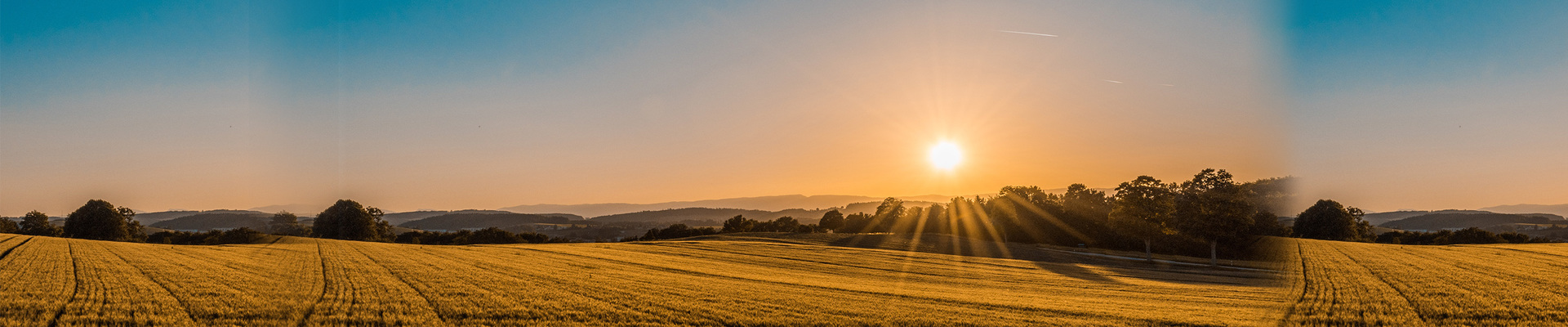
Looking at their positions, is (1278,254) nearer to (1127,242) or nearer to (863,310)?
(1127,242)

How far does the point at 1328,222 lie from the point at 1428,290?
3638 centimetres

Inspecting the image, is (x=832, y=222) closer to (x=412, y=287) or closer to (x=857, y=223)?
(x=857, y=223)

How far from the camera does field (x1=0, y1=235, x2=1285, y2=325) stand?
56.6 feet

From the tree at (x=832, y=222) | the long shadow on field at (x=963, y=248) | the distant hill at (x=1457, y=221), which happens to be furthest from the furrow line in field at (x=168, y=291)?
the tree at (x=832, y=222)

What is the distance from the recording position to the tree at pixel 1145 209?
5966 cm

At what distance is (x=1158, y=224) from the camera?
59.4 meters

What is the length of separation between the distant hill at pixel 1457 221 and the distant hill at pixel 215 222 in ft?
348

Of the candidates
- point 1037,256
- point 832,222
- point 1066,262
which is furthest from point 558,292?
point 832,222

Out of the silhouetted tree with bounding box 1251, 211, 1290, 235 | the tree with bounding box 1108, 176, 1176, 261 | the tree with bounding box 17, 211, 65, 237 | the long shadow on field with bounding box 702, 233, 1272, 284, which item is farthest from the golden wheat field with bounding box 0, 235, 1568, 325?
the tree with bounding box 17, 211, 65, 237

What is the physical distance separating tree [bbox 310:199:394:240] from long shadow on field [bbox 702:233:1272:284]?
38415mm

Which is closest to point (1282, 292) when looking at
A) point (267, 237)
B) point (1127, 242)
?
point (1127, 242)

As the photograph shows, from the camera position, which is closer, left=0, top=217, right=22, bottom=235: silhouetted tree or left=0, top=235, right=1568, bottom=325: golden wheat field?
left=0, top=235, right=1568, bottom=325: golden wheat field

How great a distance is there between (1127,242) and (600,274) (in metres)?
69.6

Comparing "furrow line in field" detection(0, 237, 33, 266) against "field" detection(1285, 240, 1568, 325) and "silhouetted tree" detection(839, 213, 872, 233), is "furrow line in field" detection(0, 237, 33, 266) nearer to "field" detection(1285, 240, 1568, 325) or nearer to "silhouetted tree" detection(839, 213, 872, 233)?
"field" detection(1285, 240, 1568, 325)
